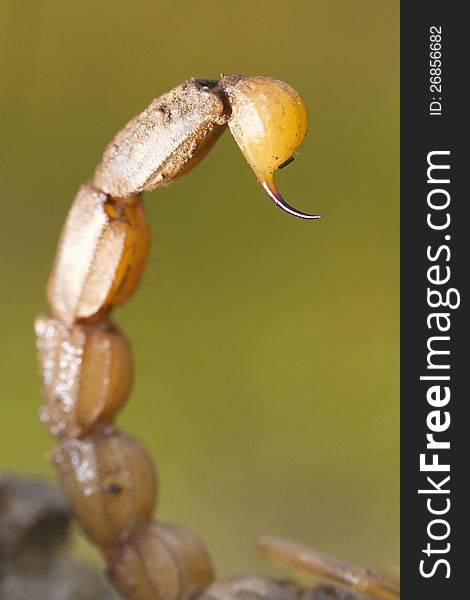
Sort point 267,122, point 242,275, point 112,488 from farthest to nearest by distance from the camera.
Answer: point 242,275 → point 112,488 → point 267,122

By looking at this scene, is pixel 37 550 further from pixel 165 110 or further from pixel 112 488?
pixel 165 110

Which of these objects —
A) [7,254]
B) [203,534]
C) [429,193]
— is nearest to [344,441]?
[203,534]

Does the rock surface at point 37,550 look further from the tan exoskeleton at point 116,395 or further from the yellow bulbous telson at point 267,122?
the yellow bulbous telson at point 267,122

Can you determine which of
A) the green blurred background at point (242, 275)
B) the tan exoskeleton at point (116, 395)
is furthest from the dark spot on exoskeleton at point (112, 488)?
the green blurred background at point (242, 275)

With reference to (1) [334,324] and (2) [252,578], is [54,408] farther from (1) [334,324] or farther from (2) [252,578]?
(1) [334,324]

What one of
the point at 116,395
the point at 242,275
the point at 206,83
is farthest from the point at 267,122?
the point at 242,275

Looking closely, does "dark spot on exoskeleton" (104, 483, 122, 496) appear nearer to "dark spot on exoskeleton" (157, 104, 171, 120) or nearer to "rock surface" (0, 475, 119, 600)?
"rock surface" (0, 475, 119, 600)
